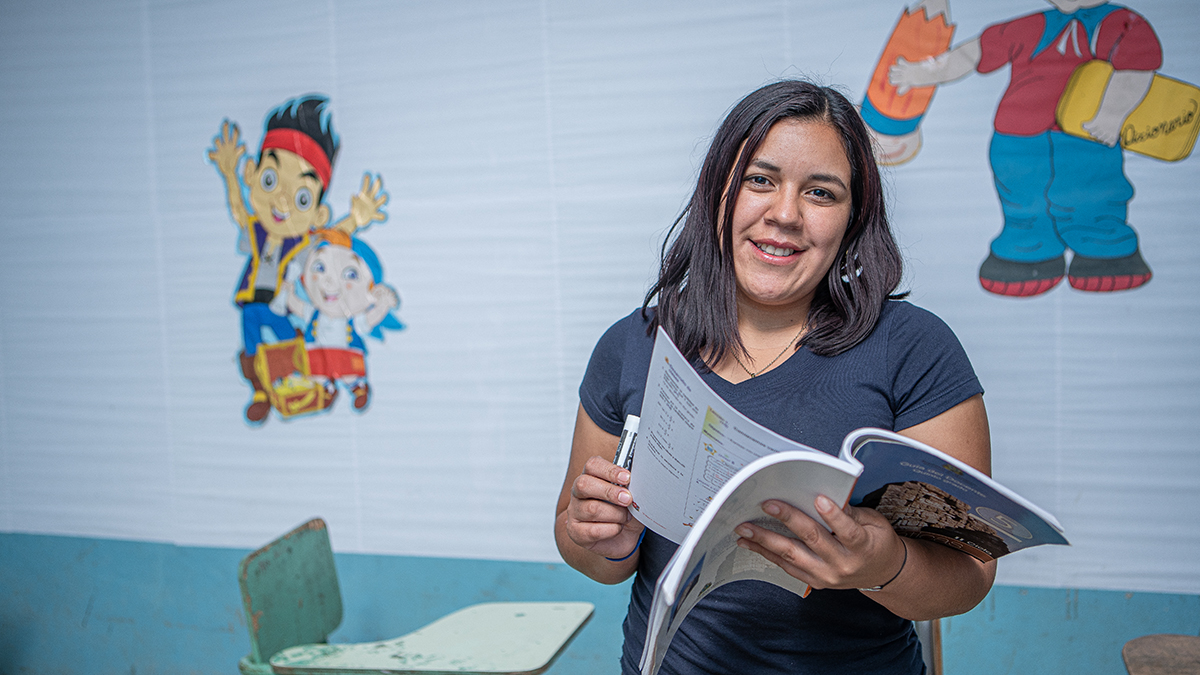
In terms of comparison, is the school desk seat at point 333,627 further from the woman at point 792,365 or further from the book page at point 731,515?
the book page at point 731,515

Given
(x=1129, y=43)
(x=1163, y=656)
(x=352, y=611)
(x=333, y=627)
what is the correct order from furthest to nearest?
(x=352, y=611) < (x=333, y=627) < (x=1129, y=43) < (x=1163, y=656)

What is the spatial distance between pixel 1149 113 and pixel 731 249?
4.70ft

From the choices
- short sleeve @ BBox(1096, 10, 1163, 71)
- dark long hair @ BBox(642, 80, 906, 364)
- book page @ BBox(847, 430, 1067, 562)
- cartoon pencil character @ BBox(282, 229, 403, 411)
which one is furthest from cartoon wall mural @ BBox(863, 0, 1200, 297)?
cartoon pencil character @ BBox(282, 229, 403, 411)

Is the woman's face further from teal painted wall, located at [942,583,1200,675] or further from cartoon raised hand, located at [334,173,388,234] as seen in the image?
cartoon raised hand, located at [334,173,388,234]

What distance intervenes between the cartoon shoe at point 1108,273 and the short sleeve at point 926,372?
1243 mm

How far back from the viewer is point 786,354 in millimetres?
1040

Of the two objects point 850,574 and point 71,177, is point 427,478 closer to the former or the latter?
point 71,177

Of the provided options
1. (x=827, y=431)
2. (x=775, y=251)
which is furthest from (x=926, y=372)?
(x=775, y=251)

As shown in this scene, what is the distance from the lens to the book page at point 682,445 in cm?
72

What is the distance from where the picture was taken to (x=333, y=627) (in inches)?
83.1

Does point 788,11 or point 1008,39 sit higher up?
point 788,11

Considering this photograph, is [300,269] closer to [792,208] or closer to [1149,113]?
[792,208]

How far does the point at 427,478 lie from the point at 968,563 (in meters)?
1.83

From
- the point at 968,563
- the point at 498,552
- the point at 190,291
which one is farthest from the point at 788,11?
the point at 190,291
